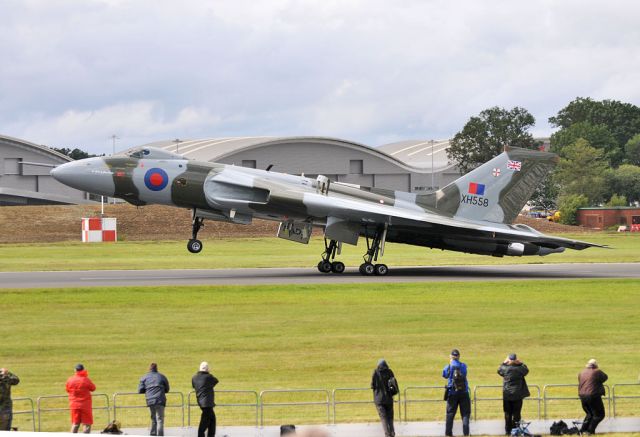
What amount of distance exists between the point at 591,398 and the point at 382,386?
3.32 meters

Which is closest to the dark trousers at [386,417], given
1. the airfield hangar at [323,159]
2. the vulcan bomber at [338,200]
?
the vulcan bomber at [338,200]

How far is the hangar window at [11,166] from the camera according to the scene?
107000 mm

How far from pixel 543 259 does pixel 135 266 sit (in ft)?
65.8

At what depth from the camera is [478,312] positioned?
29469 mm

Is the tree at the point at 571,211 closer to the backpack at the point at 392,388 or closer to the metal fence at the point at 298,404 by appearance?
the metal fence at the point at 298,404

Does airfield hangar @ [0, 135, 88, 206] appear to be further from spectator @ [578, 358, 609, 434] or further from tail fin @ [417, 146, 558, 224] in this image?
spectator @ [578, 358, 609, 434]

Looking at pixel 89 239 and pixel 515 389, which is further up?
pixel 89 239

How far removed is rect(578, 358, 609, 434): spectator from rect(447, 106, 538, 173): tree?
105896 millimetres

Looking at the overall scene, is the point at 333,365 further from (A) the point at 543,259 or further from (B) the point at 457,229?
(A) the point at 543,259

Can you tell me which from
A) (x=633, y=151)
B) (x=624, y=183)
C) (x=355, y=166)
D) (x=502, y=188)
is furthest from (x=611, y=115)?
(x=502, y=188)

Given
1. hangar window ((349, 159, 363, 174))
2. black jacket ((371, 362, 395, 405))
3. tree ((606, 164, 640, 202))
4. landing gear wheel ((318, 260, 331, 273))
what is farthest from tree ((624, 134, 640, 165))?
black jacket ((371, 362, 395, 405))

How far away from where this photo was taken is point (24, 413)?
17.0 m

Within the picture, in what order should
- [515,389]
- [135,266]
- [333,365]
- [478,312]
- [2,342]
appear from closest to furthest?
[515,389] < [333,365] < [2,342] < [478,312] < [135,266]

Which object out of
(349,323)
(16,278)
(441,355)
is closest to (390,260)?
(16,278)
